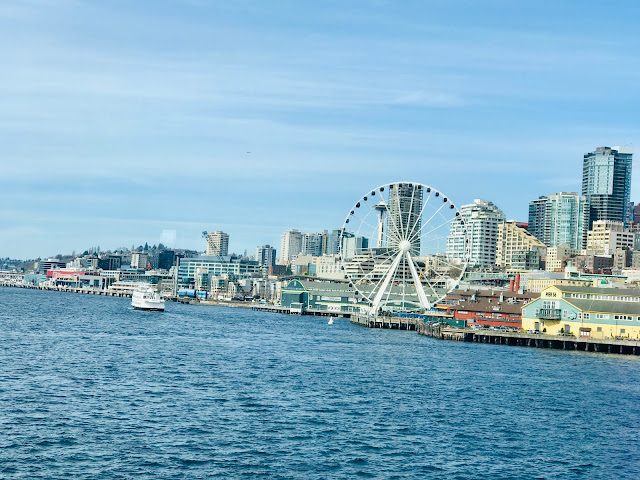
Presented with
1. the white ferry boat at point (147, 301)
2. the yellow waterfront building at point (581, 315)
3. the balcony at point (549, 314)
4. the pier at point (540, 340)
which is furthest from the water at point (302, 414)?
the white ferry boat at point (147, 301)

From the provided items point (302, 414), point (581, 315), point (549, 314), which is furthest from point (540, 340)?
point (302, 414)

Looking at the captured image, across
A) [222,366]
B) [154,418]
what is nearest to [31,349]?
[222,366]

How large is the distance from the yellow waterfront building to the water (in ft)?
51.7

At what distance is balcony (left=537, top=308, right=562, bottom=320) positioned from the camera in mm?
90062

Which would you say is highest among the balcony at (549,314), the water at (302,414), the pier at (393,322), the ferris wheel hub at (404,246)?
the ferris wheel hub at (404,246)

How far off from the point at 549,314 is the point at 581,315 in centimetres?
373

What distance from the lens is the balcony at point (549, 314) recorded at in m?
90.1

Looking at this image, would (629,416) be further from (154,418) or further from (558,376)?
(154,418)

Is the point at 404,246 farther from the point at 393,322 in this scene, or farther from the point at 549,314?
the point at 549,314

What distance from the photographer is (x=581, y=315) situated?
88.1 metres

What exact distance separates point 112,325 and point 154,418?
57.9 m

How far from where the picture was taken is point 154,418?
3703 cm

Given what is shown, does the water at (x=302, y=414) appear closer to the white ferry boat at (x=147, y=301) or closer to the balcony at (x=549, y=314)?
the balcony at (x=549, y=314)

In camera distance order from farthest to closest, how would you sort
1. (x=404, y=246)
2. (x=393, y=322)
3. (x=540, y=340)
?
(x=393, y=322) → (x=404, y=246) → (x=540, y=340)
